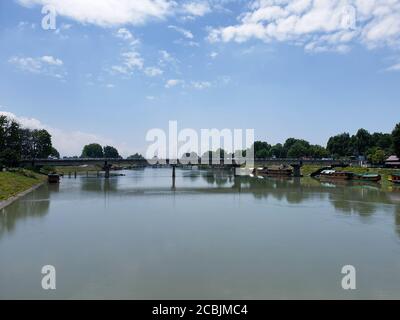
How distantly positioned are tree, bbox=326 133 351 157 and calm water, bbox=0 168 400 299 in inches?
4887

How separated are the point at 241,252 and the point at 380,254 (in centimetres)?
799

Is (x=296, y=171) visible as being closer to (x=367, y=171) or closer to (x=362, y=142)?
(x=367, y=171)

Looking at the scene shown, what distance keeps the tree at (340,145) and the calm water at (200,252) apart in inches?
4887

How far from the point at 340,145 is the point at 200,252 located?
14818 cm

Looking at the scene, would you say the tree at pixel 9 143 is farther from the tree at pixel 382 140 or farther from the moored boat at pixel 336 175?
the tree at pixel 382 140

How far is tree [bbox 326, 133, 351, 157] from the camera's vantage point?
503ft

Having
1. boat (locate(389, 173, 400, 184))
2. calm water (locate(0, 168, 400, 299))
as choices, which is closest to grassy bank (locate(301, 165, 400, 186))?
boat (locate(389, 173, 400, 184))

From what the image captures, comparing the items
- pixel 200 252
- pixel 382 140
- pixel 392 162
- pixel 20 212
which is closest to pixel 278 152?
pixel 382 140

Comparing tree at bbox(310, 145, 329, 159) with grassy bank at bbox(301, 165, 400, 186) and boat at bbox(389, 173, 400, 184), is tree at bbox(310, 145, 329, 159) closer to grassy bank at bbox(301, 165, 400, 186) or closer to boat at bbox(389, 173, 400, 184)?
grassy bank at bbox(301, 165, 400, 186)

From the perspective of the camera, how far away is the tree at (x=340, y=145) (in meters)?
153

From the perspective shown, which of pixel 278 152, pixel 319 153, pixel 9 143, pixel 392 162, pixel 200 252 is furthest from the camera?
pixel 278 152

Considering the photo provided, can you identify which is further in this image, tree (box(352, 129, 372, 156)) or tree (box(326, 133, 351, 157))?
tree (box(326, 133, 351, 157))

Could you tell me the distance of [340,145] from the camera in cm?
15550
